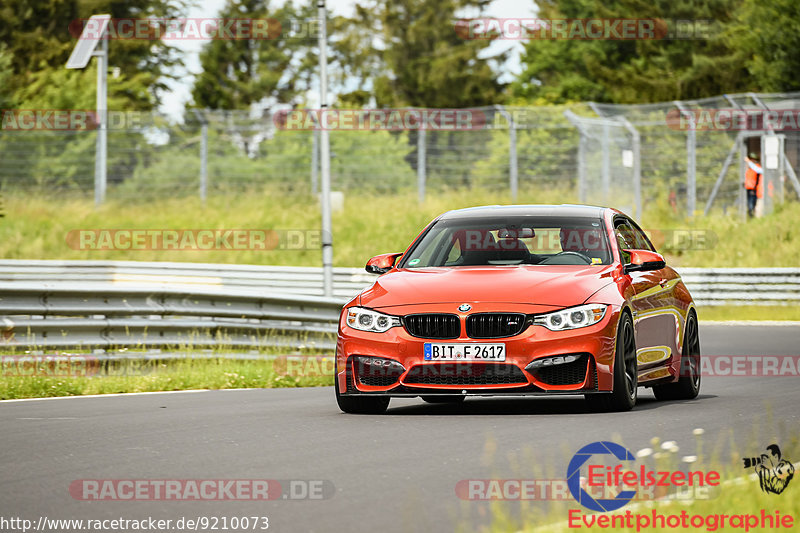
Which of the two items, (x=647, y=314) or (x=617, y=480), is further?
(x=647, y=314)

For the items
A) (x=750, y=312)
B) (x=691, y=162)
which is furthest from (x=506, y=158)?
(x=750, y=312)

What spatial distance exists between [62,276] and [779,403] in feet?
77.0

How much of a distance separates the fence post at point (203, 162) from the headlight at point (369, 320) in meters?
26.0

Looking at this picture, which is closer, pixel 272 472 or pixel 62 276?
pixel 272 472

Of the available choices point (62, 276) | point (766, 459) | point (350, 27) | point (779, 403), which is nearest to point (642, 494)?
point (766, 459)

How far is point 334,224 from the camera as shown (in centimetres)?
3759

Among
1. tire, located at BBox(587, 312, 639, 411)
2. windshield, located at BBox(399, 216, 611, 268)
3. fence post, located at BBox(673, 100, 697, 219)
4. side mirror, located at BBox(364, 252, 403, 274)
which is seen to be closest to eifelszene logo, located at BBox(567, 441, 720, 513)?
tire, located at BBox(587, 312, 639, 411)

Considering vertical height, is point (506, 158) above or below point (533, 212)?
below

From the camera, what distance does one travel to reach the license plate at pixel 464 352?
32.5 feet

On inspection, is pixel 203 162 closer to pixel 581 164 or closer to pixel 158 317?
pixel 581 164

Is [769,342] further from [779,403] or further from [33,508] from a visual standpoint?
[33,508]

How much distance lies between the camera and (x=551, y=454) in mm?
8031

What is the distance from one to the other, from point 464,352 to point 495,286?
54 centimetres

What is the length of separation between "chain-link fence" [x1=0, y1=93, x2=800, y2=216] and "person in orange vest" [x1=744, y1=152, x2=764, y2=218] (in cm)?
19
